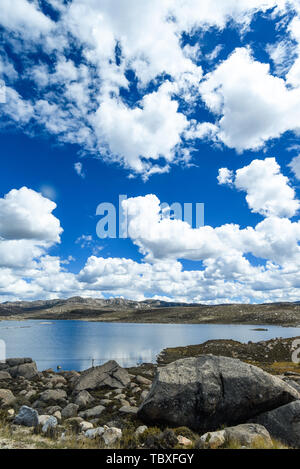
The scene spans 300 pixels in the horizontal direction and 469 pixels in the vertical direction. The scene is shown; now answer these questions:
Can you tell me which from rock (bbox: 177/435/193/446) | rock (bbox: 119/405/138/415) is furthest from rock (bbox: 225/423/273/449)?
rock (bbox: 119/405/138/415)

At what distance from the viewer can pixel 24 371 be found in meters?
33.0

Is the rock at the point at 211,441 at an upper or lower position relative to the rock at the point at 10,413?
upper

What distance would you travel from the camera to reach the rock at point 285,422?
1414 centimetres

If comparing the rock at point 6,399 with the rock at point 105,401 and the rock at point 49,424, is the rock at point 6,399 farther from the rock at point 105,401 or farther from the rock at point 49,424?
the rock at point 49,424

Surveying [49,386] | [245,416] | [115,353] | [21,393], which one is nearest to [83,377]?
[49,386]

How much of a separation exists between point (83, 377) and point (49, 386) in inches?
126

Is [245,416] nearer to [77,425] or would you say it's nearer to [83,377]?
[77,425]

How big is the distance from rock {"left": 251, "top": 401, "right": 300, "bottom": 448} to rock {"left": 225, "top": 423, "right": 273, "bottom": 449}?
216cm

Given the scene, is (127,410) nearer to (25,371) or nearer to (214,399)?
(214,399)

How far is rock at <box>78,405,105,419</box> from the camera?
63.6 feet

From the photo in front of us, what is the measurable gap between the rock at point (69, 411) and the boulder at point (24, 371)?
1457 centimetres

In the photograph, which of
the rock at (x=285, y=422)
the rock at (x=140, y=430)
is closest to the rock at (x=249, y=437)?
the rock at (x=285, y=422)

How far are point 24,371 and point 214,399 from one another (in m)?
25.6

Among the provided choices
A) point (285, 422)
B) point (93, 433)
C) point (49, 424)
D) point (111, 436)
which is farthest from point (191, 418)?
point (49, 424)
